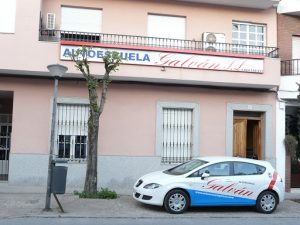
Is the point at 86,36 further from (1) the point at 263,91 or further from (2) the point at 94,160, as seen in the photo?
(1) the point at 263,91

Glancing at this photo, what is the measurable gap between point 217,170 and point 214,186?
504 millimetres

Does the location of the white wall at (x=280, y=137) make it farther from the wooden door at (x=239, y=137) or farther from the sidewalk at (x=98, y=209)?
the sidewalk at (x=98, y=209)

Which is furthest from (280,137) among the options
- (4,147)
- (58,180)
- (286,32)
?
(4,147)

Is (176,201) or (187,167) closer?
(176,201)

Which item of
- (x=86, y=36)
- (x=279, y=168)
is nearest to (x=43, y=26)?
(x=86, y=36)

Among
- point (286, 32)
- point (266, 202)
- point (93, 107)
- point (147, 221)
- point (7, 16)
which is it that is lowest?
point (147, 221)

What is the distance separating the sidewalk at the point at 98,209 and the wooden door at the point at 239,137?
377 centimetres

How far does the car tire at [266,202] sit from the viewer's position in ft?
37.4

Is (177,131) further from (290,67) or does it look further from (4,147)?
(4,147)

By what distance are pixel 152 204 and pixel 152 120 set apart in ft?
16.0

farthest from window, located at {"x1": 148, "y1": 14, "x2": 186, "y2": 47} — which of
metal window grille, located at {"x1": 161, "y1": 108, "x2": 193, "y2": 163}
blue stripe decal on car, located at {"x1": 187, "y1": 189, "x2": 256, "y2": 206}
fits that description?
blue stripe decal on car, located at {"x1": 187, "y1": 189, "x2": 256, "y2": 206}

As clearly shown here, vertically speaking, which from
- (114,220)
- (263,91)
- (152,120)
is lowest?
(114,220)

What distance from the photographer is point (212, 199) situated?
1098 centimetres

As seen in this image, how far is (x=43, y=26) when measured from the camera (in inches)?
574
